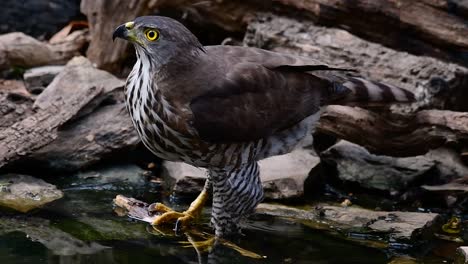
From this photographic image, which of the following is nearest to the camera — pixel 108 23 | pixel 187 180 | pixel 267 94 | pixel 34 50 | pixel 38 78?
pixel 267 94

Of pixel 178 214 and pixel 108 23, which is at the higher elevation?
pixel 108 23

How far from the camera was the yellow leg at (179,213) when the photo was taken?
5773 mm

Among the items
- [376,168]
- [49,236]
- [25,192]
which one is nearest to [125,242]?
[49,236]

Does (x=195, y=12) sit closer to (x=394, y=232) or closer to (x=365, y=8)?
(x=365, y=8)

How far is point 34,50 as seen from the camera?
796 cm

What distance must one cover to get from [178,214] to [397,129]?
1.84m

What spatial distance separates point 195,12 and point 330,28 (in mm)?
1328

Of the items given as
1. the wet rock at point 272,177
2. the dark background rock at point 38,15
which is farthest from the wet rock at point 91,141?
the dark background rock at point 38,15

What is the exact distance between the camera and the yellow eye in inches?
195

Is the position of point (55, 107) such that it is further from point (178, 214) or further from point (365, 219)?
point (365, 219)

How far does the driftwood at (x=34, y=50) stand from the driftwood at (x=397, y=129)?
9.37 ft

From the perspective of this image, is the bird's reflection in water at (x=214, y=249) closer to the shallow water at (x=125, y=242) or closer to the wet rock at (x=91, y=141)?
the shallow water at (x=125, y=242)

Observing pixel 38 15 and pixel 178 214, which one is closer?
pixel 178 214

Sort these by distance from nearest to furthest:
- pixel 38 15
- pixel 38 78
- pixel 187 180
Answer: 1. pixel 187 180
2. pixel 38 78
3. pixel 38 15
